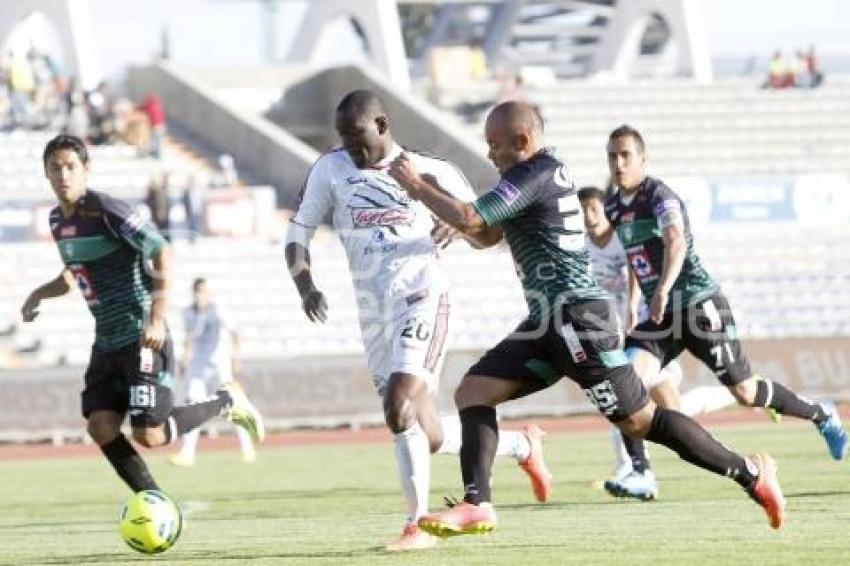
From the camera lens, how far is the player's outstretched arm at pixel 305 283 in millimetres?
11250

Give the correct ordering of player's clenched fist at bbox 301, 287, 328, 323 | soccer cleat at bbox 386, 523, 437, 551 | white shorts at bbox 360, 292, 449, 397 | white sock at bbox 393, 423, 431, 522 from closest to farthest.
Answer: soccer cleat at bbox 386, 523, 437, 551
player's clenched fist at bbox 301, 287, 328, 323
white sock at bbox 393, 423, 431, 522
white shorts at bbox 360, 292, 449, 397

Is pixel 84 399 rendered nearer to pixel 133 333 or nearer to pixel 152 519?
pixel 133 333

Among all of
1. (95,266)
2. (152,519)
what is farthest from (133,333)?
(152,519)

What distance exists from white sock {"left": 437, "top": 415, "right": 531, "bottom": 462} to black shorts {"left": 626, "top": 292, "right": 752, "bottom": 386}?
2.32 m

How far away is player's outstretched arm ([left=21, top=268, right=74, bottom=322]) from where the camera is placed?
13.4 meters

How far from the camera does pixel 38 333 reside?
3253cm

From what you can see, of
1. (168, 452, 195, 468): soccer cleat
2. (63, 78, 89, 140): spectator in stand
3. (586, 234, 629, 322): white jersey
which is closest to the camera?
(586, 234, 629, 322): white jersey

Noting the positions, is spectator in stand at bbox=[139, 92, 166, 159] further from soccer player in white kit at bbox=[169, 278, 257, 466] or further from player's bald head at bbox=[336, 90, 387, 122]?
player's bald head at bbox=[336, 90, 387, 122]

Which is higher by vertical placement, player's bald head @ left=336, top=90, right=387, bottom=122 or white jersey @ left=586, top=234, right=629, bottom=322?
player's bald head @ left=336, top=90, right=387, bottom=122

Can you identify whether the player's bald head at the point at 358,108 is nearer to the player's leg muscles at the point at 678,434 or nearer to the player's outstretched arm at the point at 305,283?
the player's outstretched arm at the point at 305,283

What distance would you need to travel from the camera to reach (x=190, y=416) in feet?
45.3

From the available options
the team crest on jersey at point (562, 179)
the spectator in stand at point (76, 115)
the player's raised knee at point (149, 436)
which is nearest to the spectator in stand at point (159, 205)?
the spectator in stand at point (76, 115)

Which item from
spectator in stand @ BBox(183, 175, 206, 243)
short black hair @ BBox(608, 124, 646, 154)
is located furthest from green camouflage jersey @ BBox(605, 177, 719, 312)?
spectator in stand @ BBox(183, 175, 206, 243)

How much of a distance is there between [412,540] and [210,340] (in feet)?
44.7
